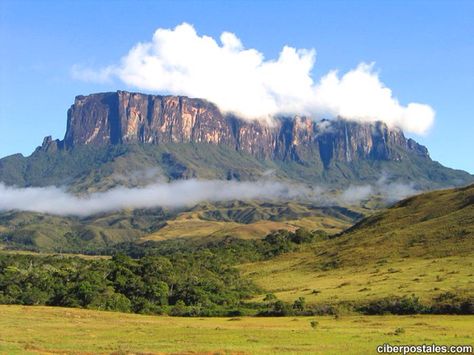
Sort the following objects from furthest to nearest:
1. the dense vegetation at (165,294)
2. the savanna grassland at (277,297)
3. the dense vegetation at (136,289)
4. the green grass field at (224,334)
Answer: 1. the dense vegetation at (136,289)
2. the dense vegetation at (165,294)
3. the savanna grassland at (277,297)
4. the green grass field at (224,334)

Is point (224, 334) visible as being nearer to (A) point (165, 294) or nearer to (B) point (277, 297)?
(B) point (277, 297)

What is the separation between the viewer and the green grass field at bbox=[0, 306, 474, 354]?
149 ft

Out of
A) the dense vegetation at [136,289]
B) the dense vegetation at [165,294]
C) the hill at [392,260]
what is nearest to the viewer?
the dense vegetation at [165,294]

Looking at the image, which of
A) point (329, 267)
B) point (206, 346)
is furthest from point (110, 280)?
point (206, 346)

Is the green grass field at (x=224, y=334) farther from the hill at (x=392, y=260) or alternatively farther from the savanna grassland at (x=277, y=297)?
the hill at (x=392, y=260)

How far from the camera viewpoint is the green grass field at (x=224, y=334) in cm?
4553

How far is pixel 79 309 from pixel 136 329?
28.7 meters

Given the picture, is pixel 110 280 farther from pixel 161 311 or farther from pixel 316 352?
pixel 316 352

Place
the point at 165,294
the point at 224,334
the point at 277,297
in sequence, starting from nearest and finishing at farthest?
the point at 224,334
the point at 277,297
the point at 165,294

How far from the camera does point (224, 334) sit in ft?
187

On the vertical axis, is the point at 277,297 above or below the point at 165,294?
below

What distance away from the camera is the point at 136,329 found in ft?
206

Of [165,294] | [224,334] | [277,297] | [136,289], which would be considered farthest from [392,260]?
[224,334]

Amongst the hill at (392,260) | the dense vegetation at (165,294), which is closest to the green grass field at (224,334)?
the dense vegetation at (165,294)
